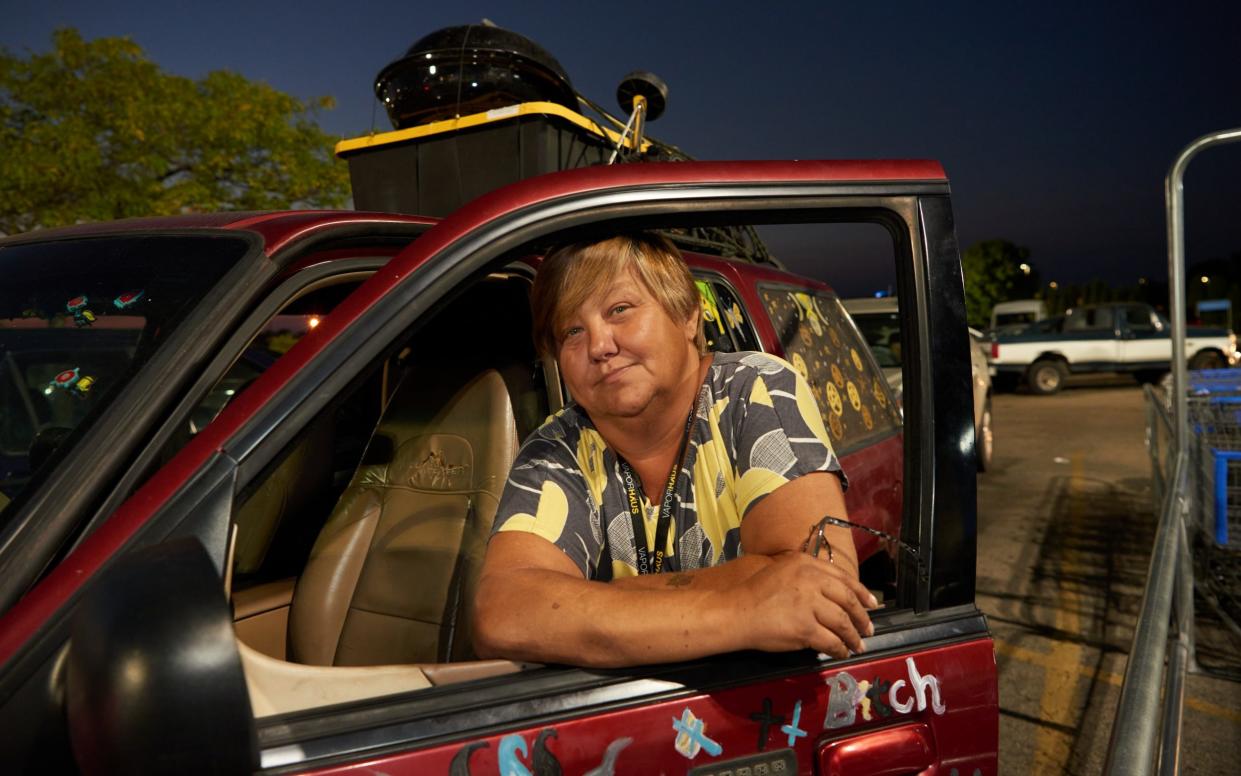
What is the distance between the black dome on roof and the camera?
321 centimetres

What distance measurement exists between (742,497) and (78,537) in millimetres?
1063

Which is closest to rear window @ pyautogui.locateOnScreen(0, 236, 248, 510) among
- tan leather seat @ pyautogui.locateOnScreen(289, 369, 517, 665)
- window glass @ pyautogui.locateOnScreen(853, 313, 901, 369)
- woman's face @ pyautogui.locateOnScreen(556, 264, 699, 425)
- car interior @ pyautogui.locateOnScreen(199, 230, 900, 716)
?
car interior @ pyautogui.locateOnScreen(199, 230, 900, 716)

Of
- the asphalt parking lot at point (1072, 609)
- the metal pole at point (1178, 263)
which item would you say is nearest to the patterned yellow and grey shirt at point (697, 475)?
the asphalt parking lot at point (1072, 609)

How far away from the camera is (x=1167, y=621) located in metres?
1.83

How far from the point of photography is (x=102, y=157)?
44.4ft

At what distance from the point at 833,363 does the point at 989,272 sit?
58.6 meters

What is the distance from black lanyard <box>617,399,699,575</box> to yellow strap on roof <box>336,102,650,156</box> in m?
1.61

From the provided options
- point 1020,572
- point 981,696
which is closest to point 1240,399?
point 1020,572

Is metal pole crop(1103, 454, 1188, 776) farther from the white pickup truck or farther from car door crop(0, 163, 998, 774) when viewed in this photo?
the white pickup truck

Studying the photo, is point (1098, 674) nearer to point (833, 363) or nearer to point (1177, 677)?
point (1177, 677)

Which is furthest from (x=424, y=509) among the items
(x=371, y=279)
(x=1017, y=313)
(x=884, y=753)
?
(x=1017, y=313)

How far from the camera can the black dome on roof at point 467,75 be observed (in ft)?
10.5

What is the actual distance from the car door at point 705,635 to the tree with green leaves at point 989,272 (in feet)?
187

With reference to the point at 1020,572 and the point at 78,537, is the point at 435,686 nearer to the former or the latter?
the point at 78,537
